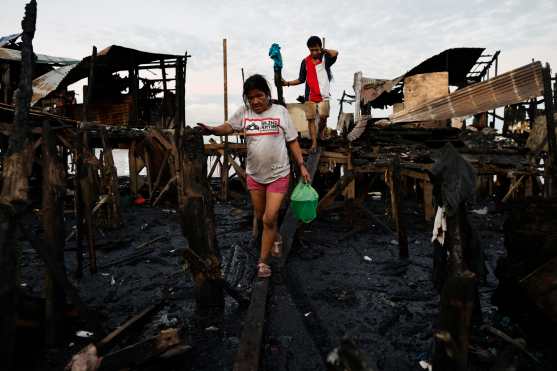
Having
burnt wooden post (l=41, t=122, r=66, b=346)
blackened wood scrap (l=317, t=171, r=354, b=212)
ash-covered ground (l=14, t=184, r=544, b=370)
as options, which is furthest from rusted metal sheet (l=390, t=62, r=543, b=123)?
burnt wooden post (l=41, t=122, r=66, b=346)

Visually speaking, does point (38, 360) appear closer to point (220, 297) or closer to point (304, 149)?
point (220, 297)

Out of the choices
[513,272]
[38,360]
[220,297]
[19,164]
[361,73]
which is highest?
[361,73]

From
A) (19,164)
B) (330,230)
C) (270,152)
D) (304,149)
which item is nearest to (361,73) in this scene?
(304,149)

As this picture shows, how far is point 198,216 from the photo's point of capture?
312cm

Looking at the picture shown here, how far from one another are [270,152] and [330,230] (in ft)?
14.1

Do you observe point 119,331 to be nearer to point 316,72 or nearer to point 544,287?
point 544,287

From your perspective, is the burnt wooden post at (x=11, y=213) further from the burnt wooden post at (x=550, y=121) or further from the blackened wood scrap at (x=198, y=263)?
the burnt wooden post at (x=550, y=121)

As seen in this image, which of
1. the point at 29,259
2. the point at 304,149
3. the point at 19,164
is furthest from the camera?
the point at 304,149

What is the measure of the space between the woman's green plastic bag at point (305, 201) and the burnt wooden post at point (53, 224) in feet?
7.56

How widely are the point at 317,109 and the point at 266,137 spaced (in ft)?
13.6

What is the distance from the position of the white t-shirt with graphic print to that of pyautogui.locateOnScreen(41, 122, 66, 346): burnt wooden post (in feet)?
5.47

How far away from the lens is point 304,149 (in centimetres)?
948

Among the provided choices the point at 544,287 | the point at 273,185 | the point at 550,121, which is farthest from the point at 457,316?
the point at 550,121

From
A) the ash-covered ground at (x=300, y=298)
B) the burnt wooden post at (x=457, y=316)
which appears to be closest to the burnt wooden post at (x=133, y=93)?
the ash-covered ground at (x=300, y=298)
